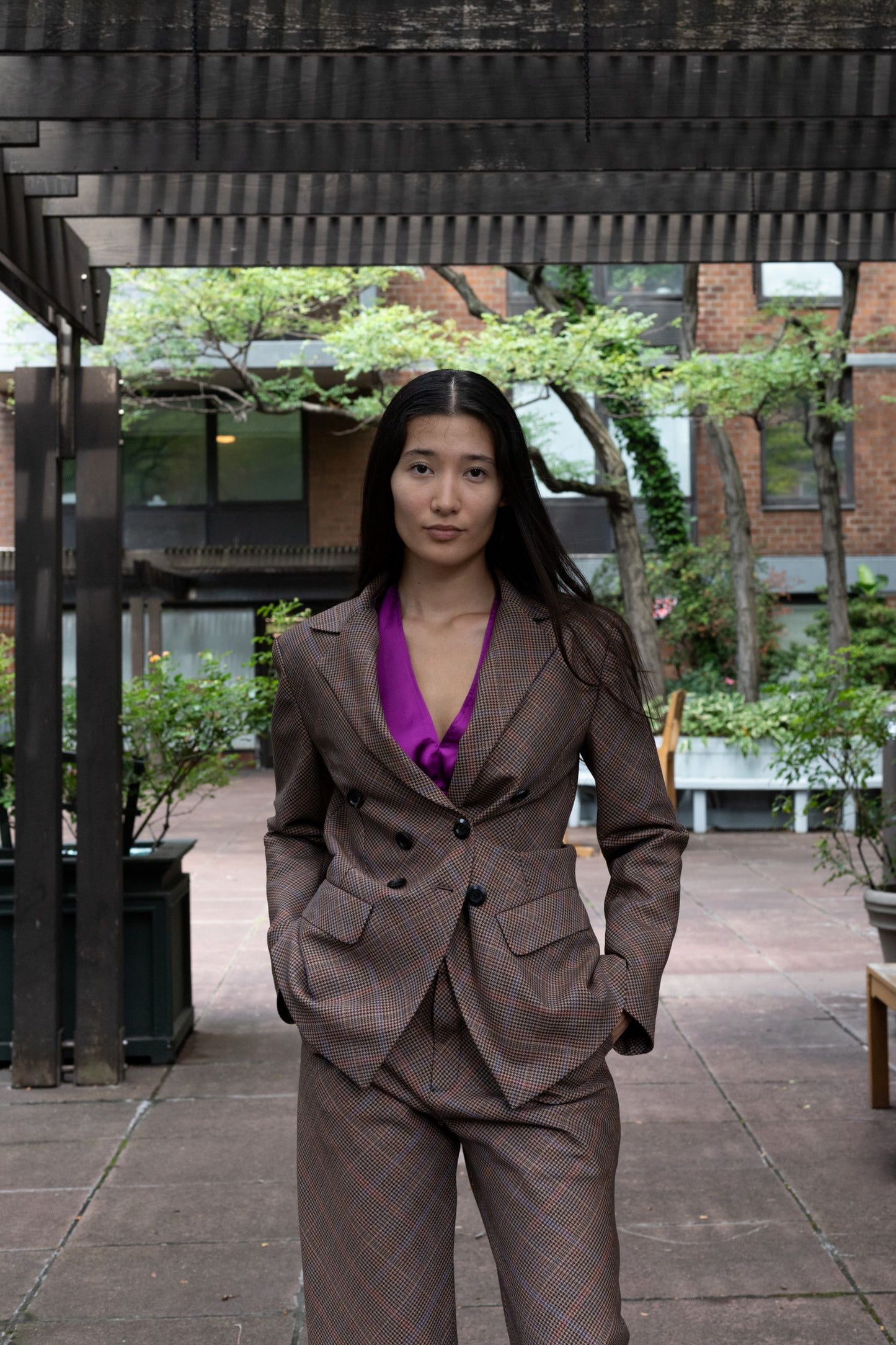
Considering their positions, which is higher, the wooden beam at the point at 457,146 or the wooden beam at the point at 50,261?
the wooden beam at the point at 457,146

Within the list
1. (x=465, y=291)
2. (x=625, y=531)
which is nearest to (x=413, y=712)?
(x=625, y=531)

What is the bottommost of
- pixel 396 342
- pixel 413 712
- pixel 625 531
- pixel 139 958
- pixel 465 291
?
pixel 139 958

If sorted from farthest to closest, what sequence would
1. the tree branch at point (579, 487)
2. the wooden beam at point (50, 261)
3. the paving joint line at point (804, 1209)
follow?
the tree branch at point (579, 487) < the wooden beam at point (50, 261) < the paving joint line at point (804, 1209)

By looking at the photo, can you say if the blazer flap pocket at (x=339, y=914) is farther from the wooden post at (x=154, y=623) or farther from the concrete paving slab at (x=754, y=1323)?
the wooden post at (x=154, y=623)

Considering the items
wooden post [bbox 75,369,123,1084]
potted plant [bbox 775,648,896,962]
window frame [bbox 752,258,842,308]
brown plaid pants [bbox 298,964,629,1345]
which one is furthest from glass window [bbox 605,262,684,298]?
brown plaid pants [bbox 298,964,629,1345]

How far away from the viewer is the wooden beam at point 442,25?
360cm

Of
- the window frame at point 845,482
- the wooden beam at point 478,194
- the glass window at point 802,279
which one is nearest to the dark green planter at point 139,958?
the wooden beam at point 478,194

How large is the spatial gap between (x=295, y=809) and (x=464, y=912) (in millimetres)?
420

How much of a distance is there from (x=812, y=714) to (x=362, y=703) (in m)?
5.29

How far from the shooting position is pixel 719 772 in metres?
14.9

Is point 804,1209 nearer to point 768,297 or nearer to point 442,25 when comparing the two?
point 442,25

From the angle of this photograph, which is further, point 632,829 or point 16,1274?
point 16,1274

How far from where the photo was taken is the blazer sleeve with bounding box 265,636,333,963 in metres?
2.42

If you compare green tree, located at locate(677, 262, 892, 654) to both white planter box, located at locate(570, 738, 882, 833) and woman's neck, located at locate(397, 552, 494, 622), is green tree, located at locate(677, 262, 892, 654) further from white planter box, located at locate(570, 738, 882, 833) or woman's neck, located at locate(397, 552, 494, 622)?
woman's neck, located at locate(397, 552, 494, 622)
